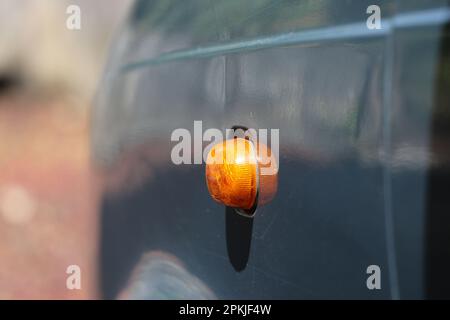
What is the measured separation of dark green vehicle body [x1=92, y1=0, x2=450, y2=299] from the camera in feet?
3.54

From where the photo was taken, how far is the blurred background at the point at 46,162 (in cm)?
227

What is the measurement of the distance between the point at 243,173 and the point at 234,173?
0.06 ft

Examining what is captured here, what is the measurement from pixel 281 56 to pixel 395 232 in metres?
0.48

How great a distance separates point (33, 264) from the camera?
7.56 ft

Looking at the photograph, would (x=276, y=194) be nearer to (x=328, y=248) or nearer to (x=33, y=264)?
(x=328, y=248)

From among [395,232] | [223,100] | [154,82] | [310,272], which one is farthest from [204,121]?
[395,232]

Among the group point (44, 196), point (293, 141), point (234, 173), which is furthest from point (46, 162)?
point (293, 141)

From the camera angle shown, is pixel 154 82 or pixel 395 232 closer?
pixel 395 232

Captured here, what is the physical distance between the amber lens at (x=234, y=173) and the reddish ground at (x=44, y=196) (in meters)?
0.88

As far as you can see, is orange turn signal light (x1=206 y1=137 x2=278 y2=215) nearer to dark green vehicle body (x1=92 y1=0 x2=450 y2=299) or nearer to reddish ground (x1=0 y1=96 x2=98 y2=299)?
dark green vehicle body (x1=92 y1=0 x2=450 y2=299)

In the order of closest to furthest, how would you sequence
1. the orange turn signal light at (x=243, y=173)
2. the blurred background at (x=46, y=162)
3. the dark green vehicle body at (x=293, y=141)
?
the dark green vehicle body at (x=293, y=141)
the orange turn signal light at (x=243, y=173)
the blurred background at (x=46, y=162)

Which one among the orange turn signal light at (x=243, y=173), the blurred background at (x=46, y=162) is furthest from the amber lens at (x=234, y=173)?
the blurred background at (x=46, y=162)

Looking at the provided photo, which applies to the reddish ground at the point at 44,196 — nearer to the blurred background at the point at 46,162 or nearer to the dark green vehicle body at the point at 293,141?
the blurred background at the point at 46,162

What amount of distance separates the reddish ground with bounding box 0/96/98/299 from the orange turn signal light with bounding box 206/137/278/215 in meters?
0.89
